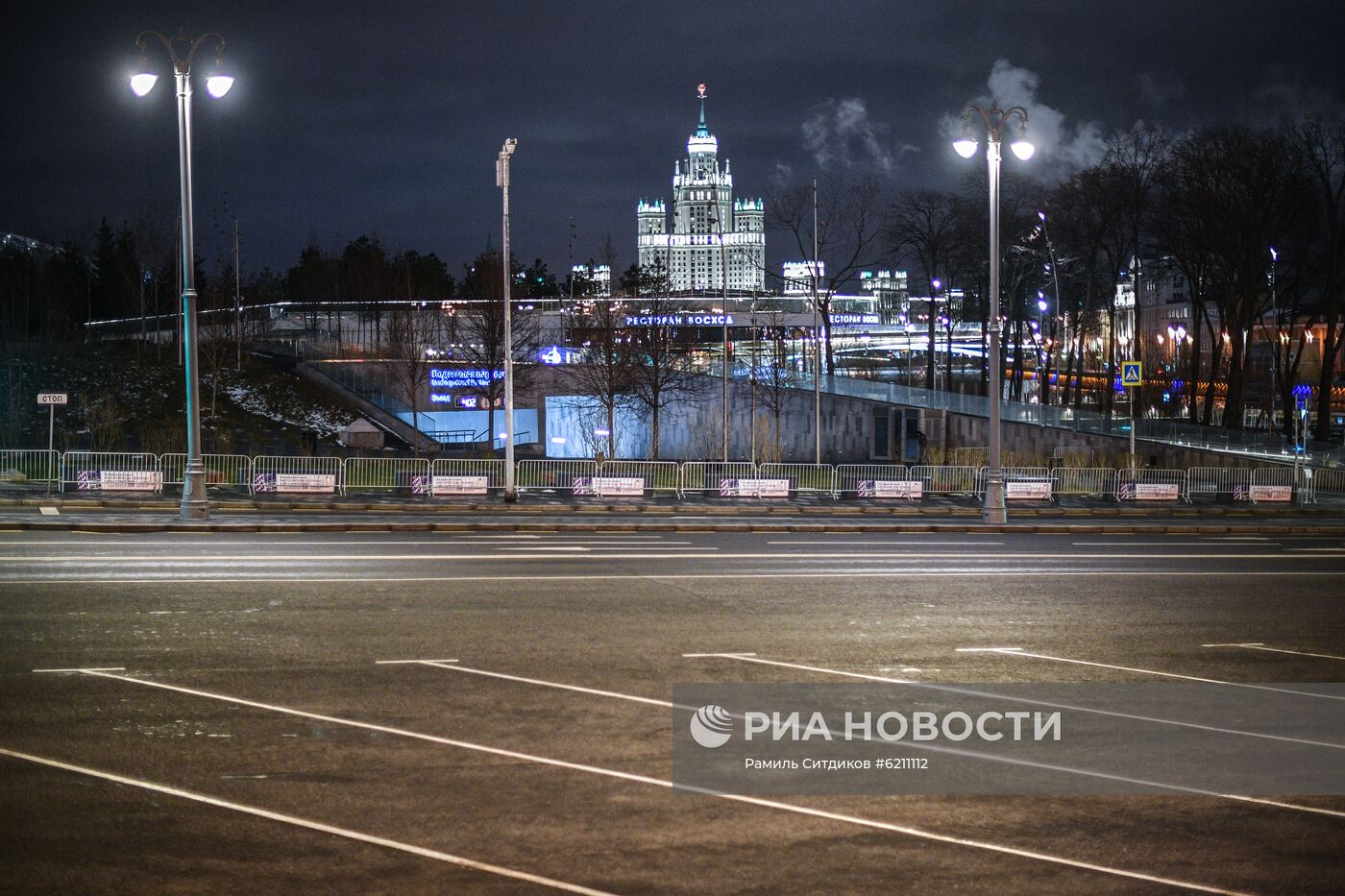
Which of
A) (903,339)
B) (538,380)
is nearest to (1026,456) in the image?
(538,380)

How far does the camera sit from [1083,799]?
8250mm

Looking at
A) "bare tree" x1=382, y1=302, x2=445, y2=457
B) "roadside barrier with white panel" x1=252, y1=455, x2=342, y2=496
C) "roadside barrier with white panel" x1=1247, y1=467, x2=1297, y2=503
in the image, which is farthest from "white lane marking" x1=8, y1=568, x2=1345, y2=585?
"bare tree" x1=382, y1=302, x2=445, y2=457

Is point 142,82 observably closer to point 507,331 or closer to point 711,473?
point 507,331

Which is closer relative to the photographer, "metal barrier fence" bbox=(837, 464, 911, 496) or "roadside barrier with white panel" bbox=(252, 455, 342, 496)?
"roadside barrier with white panel" bbox=(252, 455, 342, 496)

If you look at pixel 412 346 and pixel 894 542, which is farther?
pixel 412 346

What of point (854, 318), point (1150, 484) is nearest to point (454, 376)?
point (1150, 484)

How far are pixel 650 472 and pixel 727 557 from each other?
1435 centimetres

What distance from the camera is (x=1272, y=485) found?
37219mm

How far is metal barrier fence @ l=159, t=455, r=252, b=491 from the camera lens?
33562 mm

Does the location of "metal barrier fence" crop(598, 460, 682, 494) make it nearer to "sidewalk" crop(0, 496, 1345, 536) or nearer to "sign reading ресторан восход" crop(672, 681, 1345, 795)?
"sidewalk" crop(0, 496, 1345, 536)

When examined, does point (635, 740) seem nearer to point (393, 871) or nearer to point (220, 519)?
point (393, 871)

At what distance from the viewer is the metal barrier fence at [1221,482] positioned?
122ft

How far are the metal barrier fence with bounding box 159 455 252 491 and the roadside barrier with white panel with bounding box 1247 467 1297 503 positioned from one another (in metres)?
31.9

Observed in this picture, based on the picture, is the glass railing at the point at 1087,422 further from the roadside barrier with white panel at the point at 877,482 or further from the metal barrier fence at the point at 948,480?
the roadside barrier with white panel at the point at 877,482
